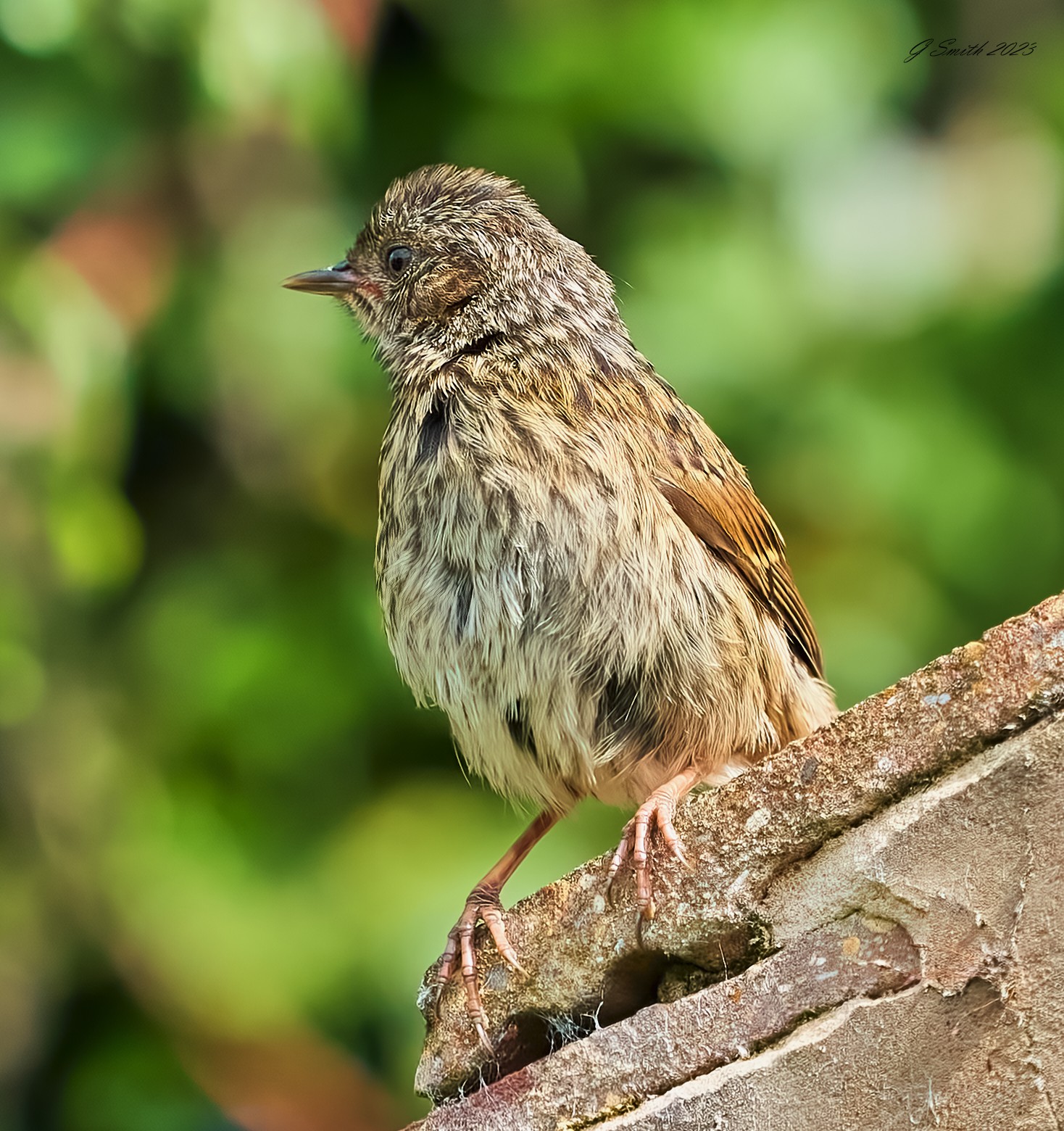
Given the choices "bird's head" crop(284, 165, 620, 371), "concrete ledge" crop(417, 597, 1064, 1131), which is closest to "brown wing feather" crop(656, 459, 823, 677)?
"bird's head" crop(284, 165, 620, 371)

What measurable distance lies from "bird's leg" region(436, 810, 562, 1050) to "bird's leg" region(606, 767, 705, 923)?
10.0 inches

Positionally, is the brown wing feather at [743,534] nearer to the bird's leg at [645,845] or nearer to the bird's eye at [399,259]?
the bird's leg at [645,845]

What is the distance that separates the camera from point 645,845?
7.45 feet

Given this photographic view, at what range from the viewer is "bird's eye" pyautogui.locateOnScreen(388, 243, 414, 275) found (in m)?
3.39

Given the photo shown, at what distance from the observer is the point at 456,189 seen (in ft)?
11.3

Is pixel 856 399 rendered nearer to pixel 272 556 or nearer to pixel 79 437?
pixel 272 556

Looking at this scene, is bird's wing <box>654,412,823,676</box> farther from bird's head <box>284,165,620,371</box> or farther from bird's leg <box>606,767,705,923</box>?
bird's leg <box>606,767,705,923</box>

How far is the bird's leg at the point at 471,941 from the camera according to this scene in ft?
7.97

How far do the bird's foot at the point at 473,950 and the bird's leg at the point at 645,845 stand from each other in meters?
0.25

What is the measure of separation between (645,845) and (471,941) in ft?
1.49

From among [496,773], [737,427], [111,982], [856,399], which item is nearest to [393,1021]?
[111,982]
